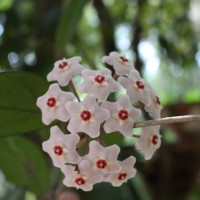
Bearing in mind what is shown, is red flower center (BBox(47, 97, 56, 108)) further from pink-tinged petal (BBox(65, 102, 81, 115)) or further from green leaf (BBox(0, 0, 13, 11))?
green leaf (BBox(0, 0, 13, 11))

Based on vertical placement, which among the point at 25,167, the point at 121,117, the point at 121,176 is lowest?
the point at 25,167

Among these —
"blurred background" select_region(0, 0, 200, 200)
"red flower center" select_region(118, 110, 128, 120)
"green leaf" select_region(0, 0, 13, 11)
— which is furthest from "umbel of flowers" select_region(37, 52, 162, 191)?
"green leaf" select_region(0, 0, 13, 11)

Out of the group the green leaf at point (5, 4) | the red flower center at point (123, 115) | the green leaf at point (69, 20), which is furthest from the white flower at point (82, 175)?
the green leaf at point (5, 4)

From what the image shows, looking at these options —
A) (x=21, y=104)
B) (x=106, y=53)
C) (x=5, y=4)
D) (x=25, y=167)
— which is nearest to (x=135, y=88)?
(x=21, y=104)

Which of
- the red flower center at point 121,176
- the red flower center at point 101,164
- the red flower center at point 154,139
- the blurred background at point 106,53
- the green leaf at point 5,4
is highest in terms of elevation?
the red flower center at point 101,164

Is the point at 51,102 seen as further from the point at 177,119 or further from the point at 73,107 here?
the point at 177,119

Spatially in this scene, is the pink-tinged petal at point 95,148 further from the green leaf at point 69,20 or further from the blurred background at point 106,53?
the green leaf at point 69,20
